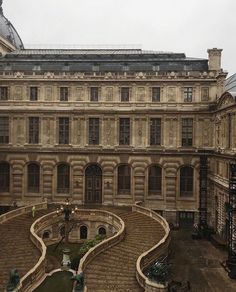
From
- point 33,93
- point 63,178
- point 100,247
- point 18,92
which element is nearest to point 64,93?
point 33,93

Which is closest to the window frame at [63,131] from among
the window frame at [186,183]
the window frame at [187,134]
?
the window frame at [187,134]

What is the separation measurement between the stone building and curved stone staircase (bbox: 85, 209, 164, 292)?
328 inches

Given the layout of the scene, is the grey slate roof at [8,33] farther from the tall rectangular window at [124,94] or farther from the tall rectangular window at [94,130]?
the tall rectangular window at [124,94]

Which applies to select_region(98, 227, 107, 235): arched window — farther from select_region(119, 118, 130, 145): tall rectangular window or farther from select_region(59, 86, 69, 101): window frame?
select_region(59, 86, 69, 101): window frame

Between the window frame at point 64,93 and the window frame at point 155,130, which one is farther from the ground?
the window frame at point 64,93

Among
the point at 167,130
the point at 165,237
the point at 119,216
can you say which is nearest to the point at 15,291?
the point at 165,237

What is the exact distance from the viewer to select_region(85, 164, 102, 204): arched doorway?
49094 mm

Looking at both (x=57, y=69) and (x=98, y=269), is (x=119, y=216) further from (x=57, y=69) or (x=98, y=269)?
(x=57, y=69)

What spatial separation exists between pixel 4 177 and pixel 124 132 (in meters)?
17.3

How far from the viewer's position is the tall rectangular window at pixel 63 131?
49062mm

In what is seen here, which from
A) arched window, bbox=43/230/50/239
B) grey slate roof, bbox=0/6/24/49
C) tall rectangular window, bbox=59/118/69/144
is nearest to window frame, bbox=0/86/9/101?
tall rectangular window, bbox=59/118/69/144

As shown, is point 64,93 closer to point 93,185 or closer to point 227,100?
point 93,185

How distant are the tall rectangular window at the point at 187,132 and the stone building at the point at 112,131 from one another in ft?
0.43

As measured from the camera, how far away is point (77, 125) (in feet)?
160
